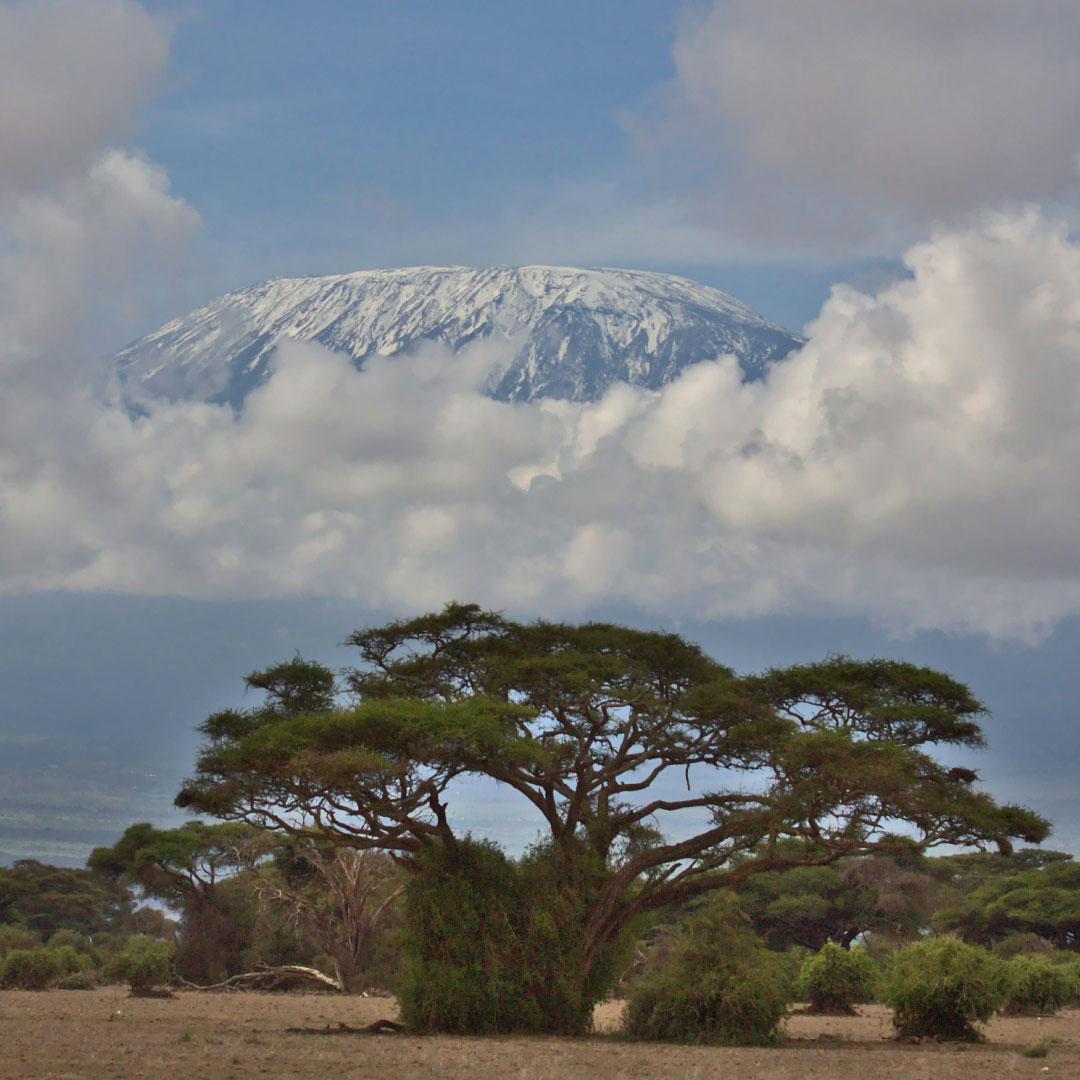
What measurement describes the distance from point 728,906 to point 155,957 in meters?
19.5

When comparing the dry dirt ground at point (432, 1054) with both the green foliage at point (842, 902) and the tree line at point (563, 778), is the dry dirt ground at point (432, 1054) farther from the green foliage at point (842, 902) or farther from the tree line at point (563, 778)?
the green foliage at point (842, 902)

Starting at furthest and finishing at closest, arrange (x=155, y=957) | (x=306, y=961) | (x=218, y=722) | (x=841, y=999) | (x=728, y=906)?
(x=306, y=961) < (x=155, y=957) < (x=841, y=999) < (x=218, y=722) < (x=728, y=906)

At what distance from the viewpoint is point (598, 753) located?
90.3 ft

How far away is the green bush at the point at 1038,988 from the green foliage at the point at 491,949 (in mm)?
13163

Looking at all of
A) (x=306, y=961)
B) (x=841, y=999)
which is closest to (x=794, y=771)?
(x=841, y=999)

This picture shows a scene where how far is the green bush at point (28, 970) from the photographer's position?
3916cm

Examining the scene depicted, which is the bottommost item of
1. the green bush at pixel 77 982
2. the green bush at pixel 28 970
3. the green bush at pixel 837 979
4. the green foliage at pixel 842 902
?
the green bush at pixel 77 982

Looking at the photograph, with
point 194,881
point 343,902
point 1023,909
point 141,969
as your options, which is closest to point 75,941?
point 194,881

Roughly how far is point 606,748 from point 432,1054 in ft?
28.3

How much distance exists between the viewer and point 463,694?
29.2 meters

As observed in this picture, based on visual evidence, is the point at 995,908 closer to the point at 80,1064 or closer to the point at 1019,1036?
the point at 1019,1036

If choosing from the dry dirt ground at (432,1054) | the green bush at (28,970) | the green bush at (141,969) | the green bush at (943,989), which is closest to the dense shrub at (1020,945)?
the dry dirt ground at (432,1054)

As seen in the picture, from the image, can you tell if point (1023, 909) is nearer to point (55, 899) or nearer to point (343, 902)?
point (343, 902)

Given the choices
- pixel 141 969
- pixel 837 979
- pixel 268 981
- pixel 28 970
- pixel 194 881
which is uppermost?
pixel 194 881
